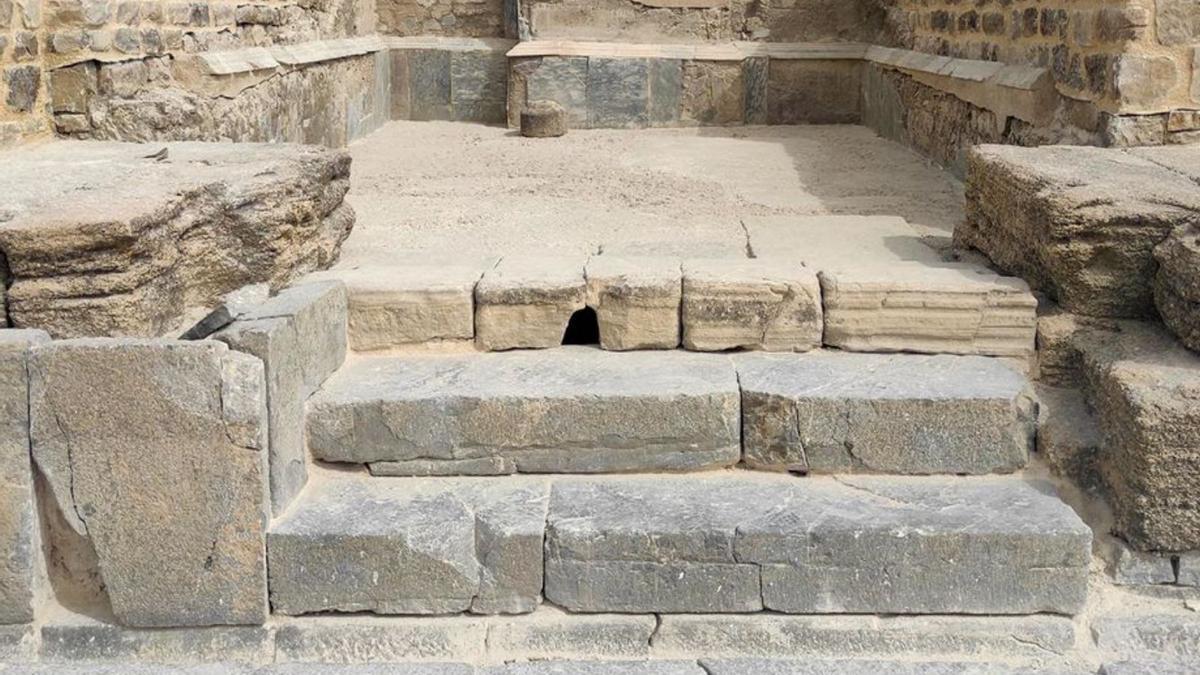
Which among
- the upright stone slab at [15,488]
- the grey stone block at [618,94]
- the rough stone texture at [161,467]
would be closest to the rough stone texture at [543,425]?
the rough stone texture at [161,467]

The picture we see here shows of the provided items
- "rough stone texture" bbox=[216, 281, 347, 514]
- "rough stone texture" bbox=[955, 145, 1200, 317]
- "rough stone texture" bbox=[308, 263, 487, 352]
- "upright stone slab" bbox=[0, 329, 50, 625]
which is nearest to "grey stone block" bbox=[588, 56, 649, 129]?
"rough stone texture" bbox=[955, 145, 1200, 317]

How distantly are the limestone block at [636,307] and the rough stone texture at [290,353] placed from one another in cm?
83

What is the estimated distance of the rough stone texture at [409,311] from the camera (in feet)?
12.8

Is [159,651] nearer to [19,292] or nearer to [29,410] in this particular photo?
[29,410]

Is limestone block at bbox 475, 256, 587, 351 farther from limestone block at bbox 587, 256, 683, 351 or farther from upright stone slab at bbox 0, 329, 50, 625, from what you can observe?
upright stone slab at bbox 0, 329, 50, 625

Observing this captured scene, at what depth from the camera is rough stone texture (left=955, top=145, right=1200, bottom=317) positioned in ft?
11.9

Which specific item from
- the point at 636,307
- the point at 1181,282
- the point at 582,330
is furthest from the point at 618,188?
the point at 1181,282

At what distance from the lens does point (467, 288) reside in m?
3.89

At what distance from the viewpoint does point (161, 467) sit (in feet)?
10.3

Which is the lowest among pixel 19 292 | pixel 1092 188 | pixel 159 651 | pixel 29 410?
pixel 159 651

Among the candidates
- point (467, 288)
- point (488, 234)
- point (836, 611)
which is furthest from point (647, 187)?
point (836, 611)

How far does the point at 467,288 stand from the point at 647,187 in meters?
2.84

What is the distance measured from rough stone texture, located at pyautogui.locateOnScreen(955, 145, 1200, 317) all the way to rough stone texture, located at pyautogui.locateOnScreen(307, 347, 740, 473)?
112 cm

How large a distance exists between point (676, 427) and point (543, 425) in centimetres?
38
